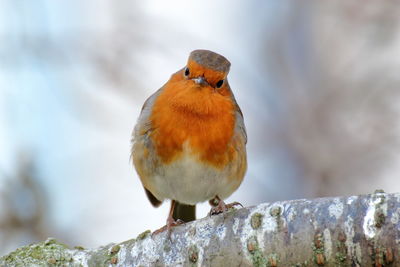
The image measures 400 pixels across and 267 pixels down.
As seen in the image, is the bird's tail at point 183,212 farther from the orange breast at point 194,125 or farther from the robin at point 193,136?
the orange breast at point 194,125

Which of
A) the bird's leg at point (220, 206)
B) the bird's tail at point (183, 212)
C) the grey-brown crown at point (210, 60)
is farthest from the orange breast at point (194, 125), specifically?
the bird's tail at point (183, 212)

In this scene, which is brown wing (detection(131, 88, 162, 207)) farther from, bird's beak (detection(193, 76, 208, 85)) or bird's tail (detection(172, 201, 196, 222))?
bird's tail (detection(172, 201, 196, 222))

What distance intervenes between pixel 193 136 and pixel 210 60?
52 cm

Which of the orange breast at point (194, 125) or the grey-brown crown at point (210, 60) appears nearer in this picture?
the orange breast at point (194, 125)

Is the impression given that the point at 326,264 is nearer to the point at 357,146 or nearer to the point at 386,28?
the point at 357,146

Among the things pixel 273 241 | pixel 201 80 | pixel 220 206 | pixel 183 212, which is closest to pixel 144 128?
pixel 201 80

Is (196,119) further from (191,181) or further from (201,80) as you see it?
(191,181)

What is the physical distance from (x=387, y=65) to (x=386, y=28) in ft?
1.36

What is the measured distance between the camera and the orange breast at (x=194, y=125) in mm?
3918

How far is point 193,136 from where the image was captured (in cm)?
391

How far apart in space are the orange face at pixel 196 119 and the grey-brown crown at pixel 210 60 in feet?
0.08

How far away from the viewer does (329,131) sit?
656 centimetres

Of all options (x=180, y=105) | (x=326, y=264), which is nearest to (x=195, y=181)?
(x=180, y=105)

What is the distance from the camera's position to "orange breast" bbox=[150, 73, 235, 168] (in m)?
3.92
